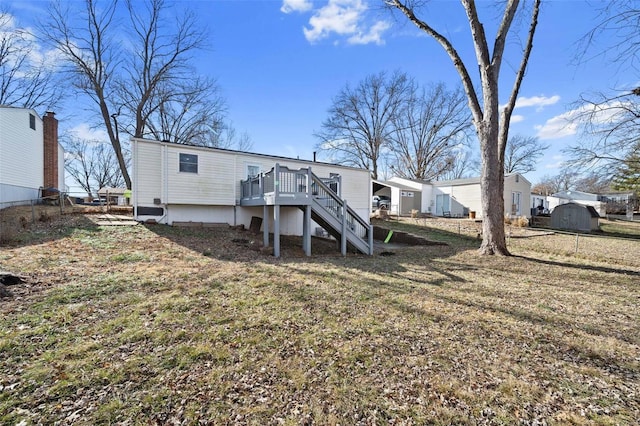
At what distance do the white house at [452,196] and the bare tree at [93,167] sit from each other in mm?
36477

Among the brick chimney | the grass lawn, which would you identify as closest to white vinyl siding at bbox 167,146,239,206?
the grass lawn

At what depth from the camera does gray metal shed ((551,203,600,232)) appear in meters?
18.2

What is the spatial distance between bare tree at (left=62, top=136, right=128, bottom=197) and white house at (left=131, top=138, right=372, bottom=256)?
3473 centimetres

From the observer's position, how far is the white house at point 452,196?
24.2m

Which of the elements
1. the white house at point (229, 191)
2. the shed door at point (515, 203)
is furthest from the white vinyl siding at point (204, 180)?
the shed door at point (515, 203)

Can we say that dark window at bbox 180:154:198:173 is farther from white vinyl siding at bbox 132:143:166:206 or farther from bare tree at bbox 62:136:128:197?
bare tree at bbox 62:136:128:197

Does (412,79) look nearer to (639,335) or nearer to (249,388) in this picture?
(639,335)

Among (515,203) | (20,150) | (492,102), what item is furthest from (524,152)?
(20,150)

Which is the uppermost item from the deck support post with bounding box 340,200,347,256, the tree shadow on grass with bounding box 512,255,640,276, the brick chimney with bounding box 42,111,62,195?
the brick chimney with bounding box 42,111,62,195

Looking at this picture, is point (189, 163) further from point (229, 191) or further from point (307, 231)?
point (307, 231)

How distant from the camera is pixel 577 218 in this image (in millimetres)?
18500

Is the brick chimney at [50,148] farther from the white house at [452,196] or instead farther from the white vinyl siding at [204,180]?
the white house at [452,196]

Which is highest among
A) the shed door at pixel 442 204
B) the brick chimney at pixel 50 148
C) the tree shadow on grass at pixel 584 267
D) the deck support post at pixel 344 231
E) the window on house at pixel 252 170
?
the brick chimney at pixel 50 148

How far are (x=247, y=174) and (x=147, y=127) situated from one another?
17.0 m
